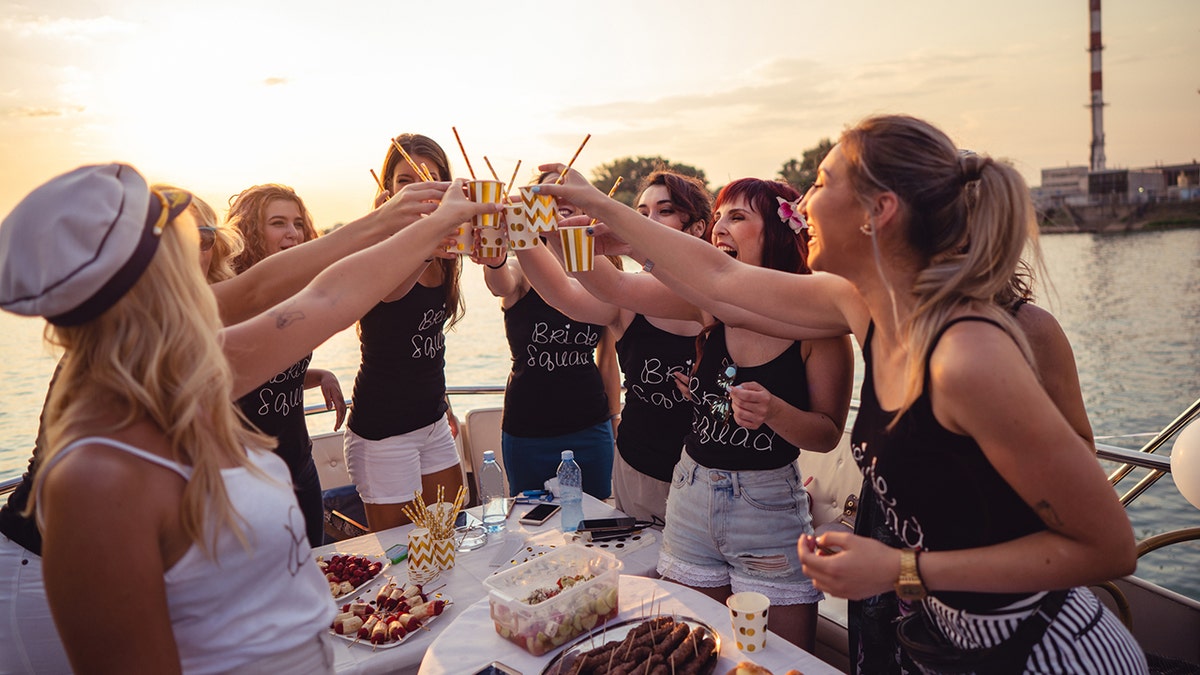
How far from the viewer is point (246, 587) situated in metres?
1.17

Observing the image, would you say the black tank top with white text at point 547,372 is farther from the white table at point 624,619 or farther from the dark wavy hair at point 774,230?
the white table at point 624,619

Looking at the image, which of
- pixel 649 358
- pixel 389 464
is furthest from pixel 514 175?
pixel 389 464

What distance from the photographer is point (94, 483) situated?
98 cm

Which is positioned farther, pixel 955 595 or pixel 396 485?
pixel 396 485

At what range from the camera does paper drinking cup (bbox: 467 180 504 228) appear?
2.07m

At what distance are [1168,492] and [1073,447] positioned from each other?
11.4 meters

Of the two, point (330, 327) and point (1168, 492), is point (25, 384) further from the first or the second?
point (1168, 492)

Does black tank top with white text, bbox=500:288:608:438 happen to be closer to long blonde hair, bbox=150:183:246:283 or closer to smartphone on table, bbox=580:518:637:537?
smartphone on table, bbox=580:518:637:537

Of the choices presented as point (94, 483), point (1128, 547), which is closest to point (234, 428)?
point (94, 483)

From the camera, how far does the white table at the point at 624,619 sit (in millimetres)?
1588

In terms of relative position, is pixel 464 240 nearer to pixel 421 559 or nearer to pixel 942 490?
pixel 421 559

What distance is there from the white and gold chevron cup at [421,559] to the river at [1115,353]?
1.13 meters

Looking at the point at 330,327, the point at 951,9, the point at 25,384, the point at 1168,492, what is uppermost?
the point at 951,9

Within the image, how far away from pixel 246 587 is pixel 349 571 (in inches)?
45.7
